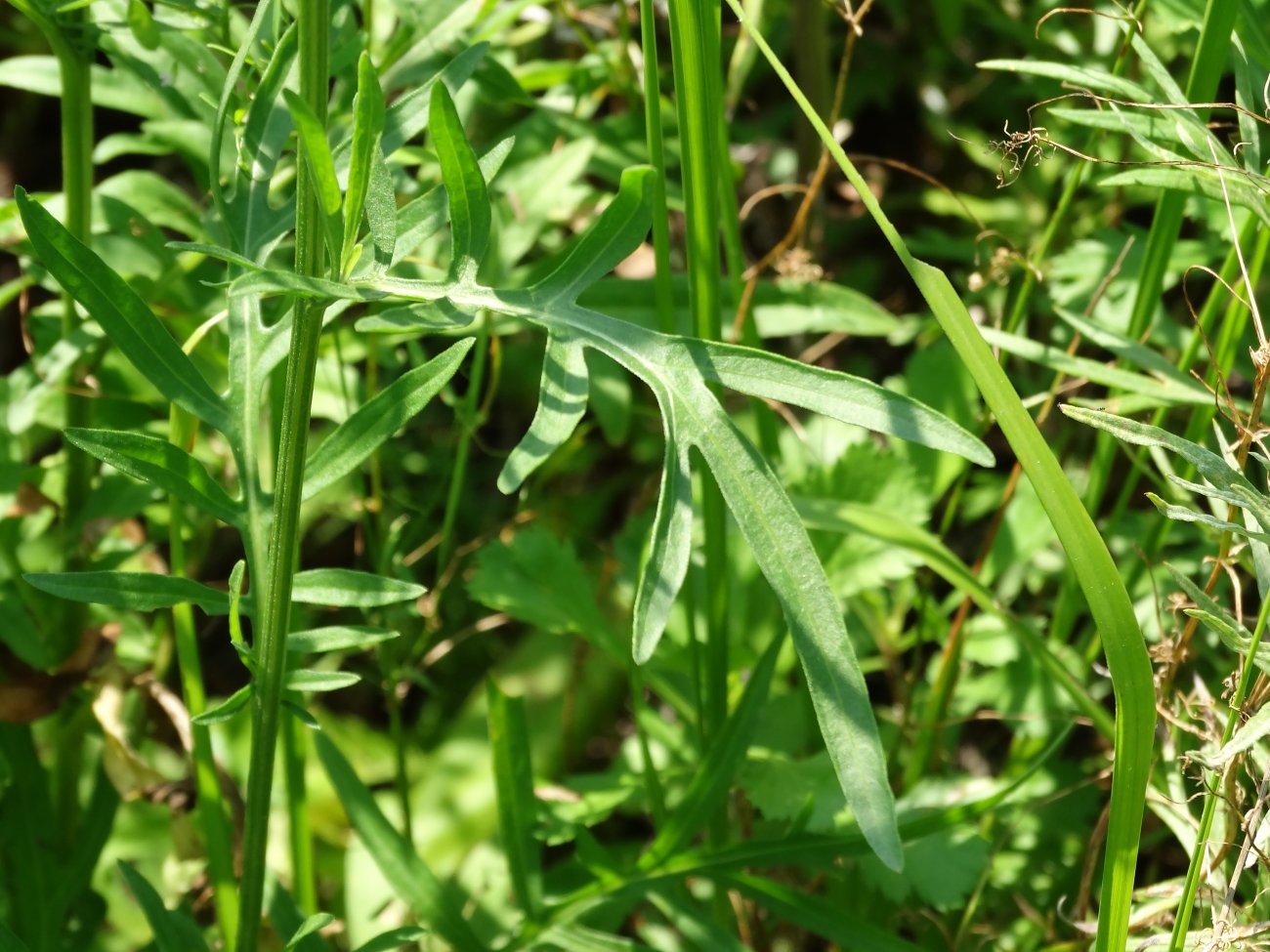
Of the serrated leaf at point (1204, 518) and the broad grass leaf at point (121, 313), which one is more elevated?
the broad grass leaf at point (121, 313)

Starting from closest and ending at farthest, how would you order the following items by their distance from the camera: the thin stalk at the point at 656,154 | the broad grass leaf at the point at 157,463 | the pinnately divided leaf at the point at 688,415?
the pinnately divided leaf at the point at 688,415
the broad grass leaf at the point at 157,463
the thin stalk at the point at 656,154

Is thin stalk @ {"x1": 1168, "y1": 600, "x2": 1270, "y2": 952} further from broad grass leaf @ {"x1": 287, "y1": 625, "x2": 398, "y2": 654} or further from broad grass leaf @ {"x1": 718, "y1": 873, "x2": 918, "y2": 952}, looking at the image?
broad grass leaf @ {"x1": 287, "y1": 625, "x2": 398, "y2": 654}

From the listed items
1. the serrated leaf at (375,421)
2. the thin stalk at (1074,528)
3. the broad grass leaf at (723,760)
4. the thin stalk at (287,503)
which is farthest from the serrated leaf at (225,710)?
the thin stalk at (1074,528)

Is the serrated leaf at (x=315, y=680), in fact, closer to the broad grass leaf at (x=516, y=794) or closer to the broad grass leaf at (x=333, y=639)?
the broad grass leaf at (x=333, y=639)

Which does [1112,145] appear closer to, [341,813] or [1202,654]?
[1202,654]

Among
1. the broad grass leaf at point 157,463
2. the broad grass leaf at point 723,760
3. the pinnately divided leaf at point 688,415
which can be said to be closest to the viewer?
the pinnately divided leaf at point 688,415

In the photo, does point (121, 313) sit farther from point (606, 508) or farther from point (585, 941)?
point (606, 508)

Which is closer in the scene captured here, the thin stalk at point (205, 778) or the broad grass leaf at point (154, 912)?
the broad grass leaf at point (154, 912)

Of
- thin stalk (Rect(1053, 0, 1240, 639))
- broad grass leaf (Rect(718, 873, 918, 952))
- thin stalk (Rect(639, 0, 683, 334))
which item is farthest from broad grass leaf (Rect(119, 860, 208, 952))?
thin stalk (Rect(1053, 0, 1240, 639))
